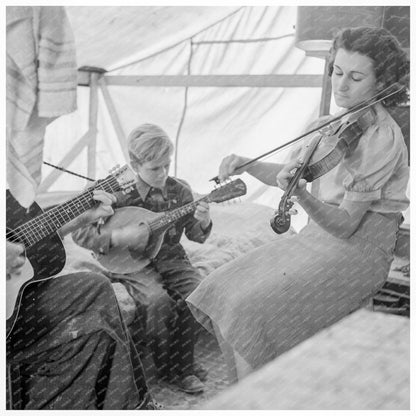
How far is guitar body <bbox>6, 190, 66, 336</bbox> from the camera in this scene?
5.24 ft

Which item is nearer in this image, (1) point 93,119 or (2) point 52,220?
(2) point 52,220

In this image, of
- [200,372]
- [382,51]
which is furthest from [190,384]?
[382,51]

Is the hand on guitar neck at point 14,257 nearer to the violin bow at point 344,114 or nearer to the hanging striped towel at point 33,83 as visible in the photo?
the hanging striped towel at point 33,83

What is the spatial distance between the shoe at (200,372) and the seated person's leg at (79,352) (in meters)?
0.15

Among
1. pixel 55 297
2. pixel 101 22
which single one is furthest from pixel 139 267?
pixel 101 22

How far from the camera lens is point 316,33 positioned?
1.67m

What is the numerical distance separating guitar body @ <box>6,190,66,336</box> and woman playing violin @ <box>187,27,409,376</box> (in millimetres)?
433

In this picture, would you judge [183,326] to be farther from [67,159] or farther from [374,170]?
[374,170]

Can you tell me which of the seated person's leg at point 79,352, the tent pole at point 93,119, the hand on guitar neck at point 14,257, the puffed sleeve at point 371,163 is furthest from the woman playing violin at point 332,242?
the hand on guitar neck at point 14,257

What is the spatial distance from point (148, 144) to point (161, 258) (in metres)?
0.33

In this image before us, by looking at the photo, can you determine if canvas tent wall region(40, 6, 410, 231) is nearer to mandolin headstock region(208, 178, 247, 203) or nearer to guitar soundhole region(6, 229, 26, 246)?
mandolin headstock region(208, 178, 247, 203)

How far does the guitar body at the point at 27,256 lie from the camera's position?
5.24 ft

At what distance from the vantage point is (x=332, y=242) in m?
1.68

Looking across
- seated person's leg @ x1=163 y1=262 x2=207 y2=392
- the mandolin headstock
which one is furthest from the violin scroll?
seated person's leg @ x1=163 y1=262 x2=207 y2=392
